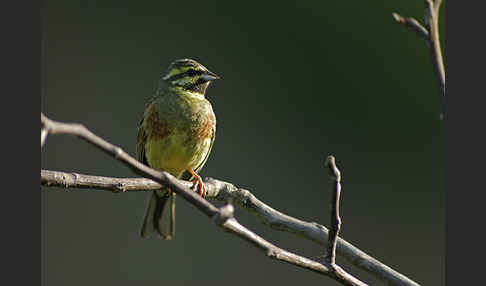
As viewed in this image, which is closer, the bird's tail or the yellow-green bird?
the yellow-green bird

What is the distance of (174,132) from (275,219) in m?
1.15

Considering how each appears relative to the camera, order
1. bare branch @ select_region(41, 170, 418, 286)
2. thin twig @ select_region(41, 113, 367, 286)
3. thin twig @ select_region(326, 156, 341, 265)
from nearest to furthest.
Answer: thin twig @ select_region(41, 113, 367, 286), thin twig @ select_region(326, 156, 341, 265), bare branch @ select_region(41, 170, 418, 286)

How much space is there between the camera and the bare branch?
2066 mm

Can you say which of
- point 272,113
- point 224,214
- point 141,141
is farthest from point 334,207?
point 272,113

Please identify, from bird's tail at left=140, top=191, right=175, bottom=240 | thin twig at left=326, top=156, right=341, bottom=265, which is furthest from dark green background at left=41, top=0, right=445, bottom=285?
thin twig at left=326, top=156, right=341, bottom=265

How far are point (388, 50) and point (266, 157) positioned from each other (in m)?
1.50

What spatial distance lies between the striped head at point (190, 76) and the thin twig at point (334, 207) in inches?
73.3

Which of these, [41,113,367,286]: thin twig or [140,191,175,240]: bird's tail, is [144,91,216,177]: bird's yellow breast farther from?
[41,113,367,286]: thin twig

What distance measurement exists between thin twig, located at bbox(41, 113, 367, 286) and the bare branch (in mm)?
334

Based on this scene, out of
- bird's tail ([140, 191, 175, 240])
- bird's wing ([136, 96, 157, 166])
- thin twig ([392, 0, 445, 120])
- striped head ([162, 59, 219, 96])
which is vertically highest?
thin twig ([392, 0, 445, 120])

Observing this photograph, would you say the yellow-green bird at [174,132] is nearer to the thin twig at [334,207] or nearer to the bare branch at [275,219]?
the bare branch at [275,219]

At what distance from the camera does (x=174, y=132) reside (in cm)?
329

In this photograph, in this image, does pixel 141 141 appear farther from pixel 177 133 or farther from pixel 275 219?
pixel 275 219

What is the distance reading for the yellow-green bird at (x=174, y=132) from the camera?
328 centimetres
